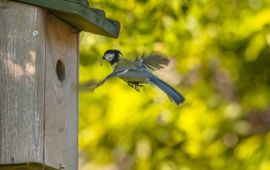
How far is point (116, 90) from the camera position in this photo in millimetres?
6422

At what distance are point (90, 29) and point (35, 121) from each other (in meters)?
0.66

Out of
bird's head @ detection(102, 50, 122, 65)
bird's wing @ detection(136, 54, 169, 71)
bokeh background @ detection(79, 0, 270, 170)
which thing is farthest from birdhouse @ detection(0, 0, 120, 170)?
bokeh background @ detection(79, 0, 270, 170)

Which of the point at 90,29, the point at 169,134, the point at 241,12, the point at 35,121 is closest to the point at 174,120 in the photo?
the point at 169,134

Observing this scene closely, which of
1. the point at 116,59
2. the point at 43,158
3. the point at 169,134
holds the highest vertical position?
the point at 169,134

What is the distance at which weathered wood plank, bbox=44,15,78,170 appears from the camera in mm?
3674

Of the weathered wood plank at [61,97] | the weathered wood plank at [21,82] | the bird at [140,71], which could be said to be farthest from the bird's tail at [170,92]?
the weathered wood plank at [21,82]

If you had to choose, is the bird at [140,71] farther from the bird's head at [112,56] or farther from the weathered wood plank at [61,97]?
the weathered wood plank at [61,97]

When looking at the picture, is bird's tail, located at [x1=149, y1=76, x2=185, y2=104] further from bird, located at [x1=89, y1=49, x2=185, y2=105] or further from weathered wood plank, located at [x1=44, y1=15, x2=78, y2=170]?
weathered wood plank, located at [x1=44, y1=15, x2=78, y2=170]

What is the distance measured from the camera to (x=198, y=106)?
6.50 metres

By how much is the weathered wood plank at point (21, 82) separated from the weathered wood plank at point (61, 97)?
0.20 ft

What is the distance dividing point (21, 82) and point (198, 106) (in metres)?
3.04

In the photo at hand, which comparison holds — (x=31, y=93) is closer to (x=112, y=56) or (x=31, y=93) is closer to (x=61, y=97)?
(x=61, y=97)

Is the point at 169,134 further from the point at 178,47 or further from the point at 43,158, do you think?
the point at 43,158

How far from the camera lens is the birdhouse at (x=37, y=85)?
354 cm
